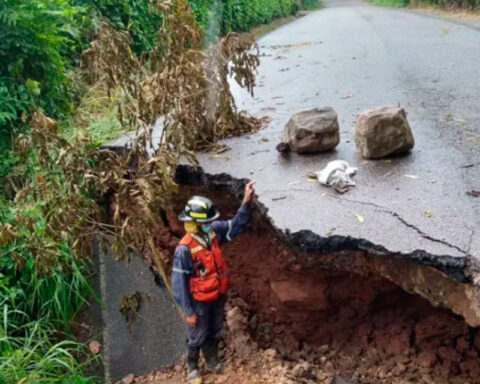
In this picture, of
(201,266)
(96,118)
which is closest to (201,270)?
(201,266)

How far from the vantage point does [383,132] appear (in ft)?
13.4

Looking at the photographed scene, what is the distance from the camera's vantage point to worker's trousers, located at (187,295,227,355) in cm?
372

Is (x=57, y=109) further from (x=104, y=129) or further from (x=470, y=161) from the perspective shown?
(x=470, y=161)

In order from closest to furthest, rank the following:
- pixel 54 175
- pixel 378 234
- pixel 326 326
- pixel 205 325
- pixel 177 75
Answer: pixel 378 234
pixel 205 325
pixel 326 326
pixel 177 75
pixel 54 175

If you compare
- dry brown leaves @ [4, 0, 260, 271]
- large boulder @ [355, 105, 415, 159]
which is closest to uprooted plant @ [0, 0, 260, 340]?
dry brown leaves @ [4, 0, 260, 271]

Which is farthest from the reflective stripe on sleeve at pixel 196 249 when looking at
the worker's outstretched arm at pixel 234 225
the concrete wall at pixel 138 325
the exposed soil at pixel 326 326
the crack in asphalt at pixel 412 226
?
the concrete wall at pixel 138 325

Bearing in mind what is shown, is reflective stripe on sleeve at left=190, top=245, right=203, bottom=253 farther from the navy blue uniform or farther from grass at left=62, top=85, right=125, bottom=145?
grass at left=62, top=85, right=125, bottom=145

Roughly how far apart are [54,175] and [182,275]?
1.59 m

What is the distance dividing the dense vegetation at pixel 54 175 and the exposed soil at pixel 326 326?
0.79 meters

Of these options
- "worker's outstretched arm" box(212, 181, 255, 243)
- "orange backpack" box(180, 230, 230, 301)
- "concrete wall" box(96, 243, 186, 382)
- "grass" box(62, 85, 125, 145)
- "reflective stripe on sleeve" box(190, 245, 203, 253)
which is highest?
"grass" box(62, 85, 125, 145)

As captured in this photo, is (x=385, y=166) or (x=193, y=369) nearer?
(x=193, y=369)

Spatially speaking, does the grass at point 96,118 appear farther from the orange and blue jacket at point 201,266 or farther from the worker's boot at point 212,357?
the worker's boot at point 212,357

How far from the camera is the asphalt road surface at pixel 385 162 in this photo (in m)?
3.25

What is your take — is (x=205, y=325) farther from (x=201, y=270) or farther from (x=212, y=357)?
(x=201, y=270)
